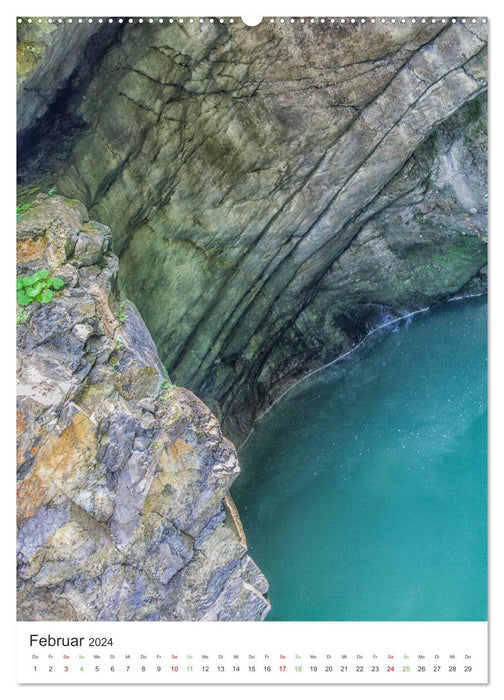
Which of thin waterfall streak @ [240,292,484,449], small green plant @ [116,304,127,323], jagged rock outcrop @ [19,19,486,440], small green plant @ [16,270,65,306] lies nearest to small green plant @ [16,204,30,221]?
small green plant @ [16,270,65,306]

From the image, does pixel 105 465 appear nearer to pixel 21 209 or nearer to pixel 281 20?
pixel 21 209

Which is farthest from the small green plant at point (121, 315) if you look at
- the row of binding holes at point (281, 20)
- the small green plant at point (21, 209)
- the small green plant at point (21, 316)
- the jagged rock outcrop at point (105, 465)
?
the row of binding holes at point (281, 20)

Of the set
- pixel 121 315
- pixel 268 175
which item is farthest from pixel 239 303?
pixel 121 315

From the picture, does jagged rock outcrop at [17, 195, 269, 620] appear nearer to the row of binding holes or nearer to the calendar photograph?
the calendar photograph

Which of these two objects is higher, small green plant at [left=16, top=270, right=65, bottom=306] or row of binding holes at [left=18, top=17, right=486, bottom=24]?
row of binding holes at [left=18, top=17, right=486, bottom=24]

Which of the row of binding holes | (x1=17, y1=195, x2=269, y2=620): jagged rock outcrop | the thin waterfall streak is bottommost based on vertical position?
the thin waterfall streak

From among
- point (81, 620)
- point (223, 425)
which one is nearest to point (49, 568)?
point (81, 620)

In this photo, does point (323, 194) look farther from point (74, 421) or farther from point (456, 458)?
point (74, 421)
